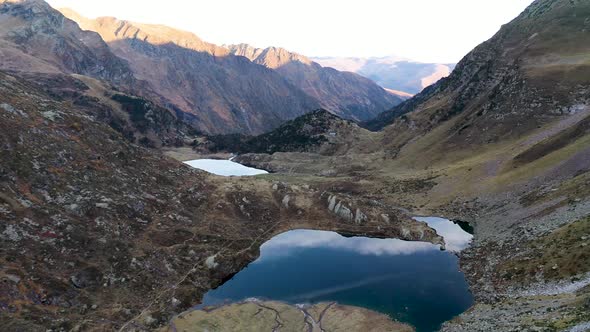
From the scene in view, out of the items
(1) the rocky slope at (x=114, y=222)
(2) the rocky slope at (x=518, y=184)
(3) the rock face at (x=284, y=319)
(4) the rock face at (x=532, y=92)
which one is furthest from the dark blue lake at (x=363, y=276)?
(4) the rock face at (x=532, y=92)

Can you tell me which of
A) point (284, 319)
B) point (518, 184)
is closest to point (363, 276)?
point (284, 319)

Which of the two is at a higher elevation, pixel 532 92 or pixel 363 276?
pixel 532 92

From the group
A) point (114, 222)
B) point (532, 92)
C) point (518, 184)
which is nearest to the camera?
A: point (114, 222)

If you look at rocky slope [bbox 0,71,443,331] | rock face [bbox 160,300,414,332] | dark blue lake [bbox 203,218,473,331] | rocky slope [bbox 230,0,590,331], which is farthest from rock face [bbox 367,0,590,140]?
rock face [bbox 160,300,414,332]

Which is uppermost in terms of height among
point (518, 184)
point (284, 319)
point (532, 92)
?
point (532, 92)

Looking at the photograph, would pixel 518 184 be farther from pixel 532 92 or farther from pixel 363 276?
pixel 532 92

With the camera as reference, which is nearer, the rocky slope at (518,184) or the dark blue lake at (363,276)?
the rocky slope at (518,184)

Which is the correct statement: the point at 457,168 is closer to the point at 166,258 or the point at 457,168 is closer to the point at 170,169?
the point at 170,169

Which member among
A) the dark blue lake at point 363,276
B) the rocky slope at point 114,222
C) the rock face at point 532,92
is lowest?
the dark blue lake at point 363,276

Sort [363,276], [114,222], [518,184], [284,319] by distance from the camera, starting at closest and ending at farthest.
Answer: [284,319]
[114,222]
[363,276]
[518,184]

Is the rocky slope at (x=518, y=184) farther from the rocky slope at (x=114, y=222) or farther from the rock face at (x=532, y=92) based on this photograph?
the rocky slope at (x=114, y=222)
